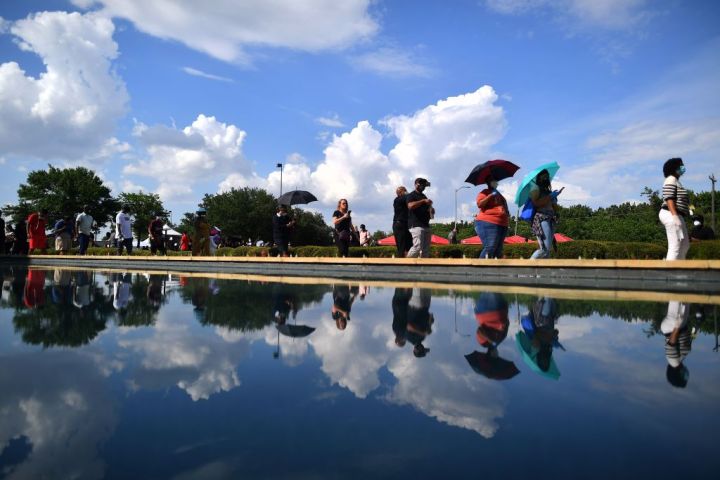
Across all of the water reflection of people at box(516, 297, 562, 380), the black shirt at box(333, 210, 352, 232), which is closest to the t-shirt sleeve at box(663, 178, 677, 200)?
the water reflection of people at box(516, 297, 562, 380)

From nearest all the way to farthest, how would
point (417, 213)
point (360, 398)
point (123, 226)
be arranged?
point (360, 398)
point (417, 213)
point (123, 226)

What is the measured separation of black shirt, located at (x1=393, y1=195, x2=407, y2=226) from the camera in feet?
34.5

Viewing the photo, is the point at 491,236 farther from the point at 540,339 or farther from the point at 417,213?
the point at 540,339

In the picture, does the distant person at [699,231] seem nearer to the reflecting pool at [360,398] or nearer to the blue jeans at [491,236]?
the blue jeans at [491,236]

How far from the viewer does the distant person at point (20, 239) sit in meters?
20.3

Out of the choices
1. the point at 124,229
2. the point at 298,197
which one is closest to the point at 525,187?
the point at 298,197

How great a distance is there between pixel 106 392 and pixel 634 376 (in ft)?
8.26

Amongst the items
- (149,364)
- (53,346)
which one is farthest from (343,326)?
(53,346)

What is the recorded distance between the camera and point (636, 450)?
5.05 ft

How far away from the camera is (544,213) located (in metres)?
9.19

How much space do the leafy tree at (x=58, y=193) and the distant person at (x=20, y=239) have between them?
51804mm

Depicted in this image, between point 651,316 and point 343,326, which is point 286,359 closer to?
point 343,326

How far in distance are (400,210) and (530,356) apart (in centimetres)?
800

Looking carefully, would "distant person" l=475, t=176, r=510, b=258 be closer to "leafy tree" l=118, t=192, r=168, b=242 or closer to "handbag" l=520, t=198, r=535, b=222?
"handbag" l=520, t=198, r=535, b=222
